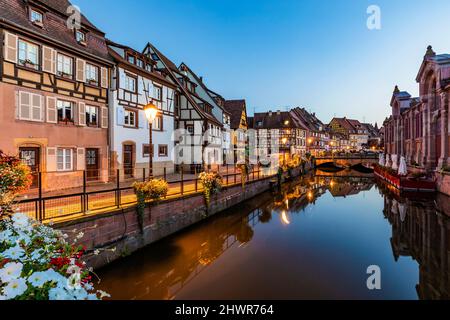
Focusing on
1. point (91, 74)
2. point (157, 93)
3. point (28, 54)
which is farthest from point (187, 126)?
point (28, 54)

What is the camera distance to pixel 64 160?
48.4 ft

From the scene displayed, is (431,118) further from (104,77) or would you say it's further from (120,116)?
(104,77)

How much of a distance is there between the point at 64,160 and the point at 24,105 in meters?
3.47

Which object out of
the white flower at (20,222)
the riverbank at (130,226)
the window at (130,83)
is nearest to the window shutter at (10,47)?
the window at (130,83)

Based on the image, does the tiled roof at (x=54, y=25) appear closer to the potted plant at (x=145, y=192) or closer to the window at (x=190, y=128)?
the potted plant at (x=145, y=192)

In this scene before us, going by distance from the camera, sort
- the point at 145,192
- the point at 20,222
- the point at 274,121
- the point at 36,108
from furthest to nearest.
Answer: the point at 274,121
the point at 36,108
the point at 145,192
the point at 20,222

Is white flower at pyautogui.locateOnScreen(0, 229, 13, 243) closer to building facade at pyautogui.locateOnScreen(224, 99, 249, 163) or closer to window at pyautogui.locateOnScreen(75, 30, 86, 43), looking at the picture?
window at pyautogui.locateOnScreen(75, 30, 86, 43)

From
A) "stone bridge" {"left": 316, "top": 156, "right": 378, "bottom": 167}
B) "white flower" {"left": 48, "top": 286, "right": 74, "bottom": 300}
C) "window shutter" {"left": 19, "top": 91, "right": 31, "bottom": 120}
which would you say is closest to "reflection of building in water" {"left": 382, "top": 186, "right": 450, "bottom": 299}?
"white flower" {"left": 48, "top": 286, "right": 74, "bottom": 300}

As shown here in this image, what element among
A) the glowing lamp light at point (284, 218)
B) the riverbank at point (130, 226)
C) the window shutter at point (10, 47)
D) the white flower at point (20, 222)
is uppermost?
the window shutter at point (10, 47)

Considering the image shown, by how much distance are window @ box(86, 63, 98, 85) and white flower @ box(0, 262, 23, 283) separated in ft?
54.1

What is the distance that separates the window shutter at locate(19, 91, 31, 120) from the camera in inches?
493

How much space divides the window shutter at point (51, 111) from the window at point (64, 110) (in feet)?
1.32

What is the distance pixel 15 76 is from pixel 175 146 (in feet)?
46.6

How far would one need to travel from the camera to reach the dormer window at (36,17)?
13.2 meters
